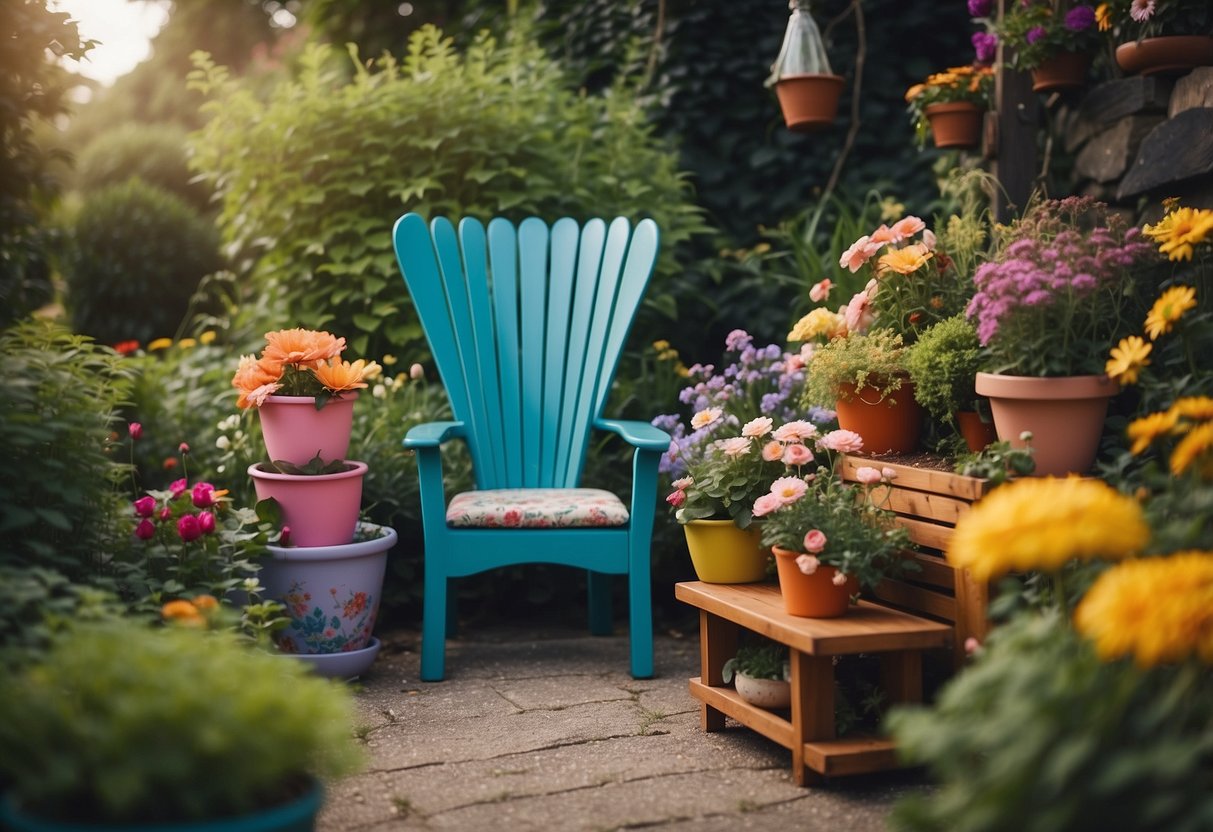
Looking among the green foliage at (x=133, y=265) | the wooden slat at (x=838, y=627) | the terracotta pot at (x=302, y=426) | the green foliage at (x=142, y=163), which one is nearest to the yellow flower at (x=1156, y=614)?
the wooden slat at (x=838, y=627)

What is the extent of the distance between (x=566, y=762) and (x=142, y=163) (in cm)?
816

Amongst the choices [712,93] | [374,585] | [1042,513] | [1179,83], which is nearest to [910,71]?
[712,93]

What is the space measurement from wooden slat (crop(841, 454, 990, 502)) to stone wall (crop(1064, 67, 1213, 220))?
3.71ft

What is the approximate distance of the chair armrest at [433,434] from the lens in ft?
9.43

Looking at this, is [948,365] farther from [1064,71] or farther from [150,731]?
[150,731]

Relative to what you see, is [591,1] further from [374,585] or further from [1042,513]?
[1042,513]

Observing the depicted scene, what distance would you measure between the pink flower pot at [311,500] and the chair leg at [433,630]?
266mm

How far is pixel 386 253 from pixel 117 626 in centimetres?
239

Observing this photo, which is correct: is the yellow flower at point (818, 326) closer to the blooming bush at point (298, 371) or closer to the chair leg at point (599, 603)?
the chair leg at point (599, 603)

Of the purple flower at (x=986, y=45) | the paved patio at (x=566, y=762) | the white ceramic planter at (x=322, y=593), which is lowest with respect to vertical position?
the paved patio at (x=566, y=762)

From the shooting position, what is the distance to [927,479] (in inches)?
93.4

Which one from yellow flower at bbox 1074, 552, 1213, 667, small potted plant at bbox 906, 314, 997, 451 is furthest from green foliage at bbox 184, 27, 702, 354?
yellow flower at bbox 1074, 552, 1213, 667

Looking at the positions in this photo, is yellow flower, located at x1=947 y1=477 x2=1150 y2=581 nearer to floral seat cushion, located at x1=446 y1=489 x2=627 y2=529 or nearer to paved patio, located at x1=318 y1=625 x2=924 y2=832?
paved patio, located at x1=318 y1=625 x2=924 y2=832

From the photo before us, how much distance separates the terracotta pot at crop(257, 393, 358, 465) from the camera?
111 inches
